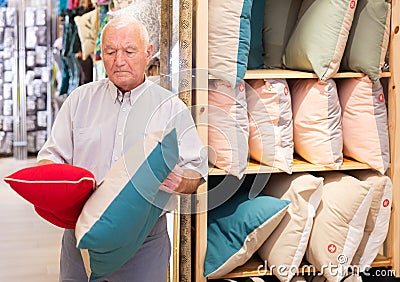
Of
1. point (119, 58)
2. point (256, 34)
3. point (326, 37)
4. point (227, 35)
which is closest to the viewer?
point (119, 58)

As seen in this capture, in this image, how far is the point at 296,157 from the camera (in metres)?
3.01

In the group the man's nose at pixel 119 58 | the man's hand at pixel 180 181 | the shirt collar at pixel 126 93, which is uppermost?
the man's nose at pixel 119 58

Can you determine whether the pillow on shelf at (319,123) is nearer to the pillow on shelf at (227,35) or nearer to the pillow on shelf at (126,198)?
the pillow on shelf at (227,35)

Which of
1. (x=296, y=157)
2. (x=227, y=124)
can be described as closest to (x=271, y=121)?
Answer: (x=227, y=124)

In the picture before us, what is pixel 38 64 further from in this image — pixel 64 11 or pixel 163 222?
pixel 163 222

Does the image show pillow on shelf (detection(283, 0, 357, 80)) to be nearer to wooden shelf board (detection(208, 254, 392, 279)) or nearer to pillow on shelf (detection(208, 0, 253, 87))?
pillow on shelf (detection(208, 0, 253, 87))

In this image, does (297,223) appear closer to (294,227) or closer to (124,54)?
(294,227)

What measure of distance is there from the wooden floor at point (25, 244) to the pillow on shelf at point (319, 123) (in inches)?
64.2

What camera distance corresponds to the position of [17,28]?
7.70m

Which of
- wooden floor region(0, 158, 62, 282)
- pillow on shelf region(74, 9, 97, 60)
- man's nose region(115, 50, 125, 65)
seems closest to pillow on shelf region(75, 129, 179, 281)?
man's nose region(115, 50, 125, 65)

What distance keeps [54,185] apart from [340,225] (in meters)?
1.31

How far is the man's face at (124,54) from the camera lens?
2242 millimetres

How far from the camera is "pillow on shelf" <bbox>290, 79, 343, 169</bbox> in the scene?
2.81 meters

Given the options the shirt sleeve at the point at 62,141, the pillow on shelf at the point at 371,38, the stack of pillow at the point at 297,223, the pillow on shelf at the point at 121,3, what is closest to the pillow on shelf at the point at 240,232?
the stack of pillow at the point at 297,223
